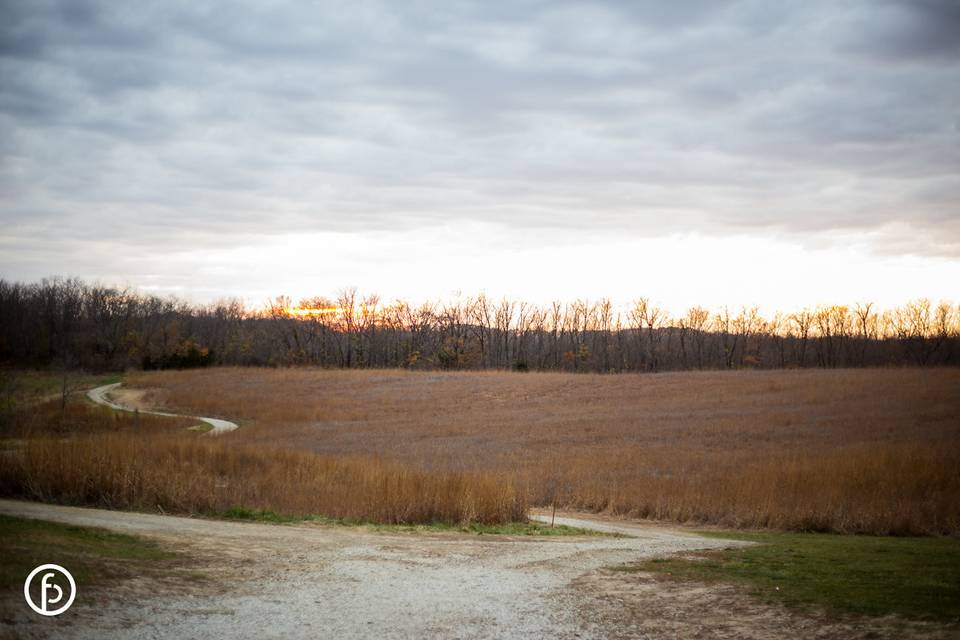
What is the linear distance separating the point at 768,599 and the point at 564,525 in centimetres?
875

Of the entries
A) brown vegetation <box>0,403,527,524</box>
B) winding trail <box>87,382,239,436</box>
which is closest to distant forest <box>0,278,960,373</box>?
winding trail <box>87,382,239,436</box>

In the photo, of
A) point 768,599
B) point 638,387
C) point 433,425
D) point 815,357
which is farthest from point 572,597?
point 815,357

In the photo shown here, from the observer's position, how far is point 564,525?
1745 cm

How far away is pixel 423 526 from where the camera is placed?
53.5 ft

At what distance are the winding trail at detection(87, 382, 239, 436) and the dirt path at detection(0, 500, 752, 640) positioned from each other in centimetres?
2502

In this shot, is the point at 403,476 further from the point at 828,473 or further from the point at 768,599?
the point at 828,473

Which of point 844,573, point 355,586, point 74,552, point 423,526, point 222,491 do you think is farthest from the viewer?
point 222,491

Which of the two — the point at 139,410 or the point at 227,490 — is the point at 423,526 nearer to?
the point at 227,490

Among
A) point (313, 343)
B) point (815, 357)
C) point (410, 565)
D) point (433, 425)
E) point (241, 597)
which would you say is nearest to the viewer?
point (241, 597)

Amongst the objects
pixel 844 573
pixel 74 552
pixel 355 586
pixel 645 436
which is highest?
pixel 74 552

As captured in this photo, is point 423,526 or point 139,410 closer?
point 423,526

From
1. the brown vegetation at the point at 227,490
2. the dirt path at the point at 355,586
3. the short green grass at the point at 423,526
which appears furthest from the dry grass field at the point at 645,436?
the dirt path at the point at 355,586

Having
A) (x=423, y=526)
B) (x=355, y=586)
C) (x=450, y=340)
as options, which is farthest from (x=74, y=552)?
(x=450, y=340)

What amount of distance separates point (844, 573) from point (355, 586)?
21.8ft
